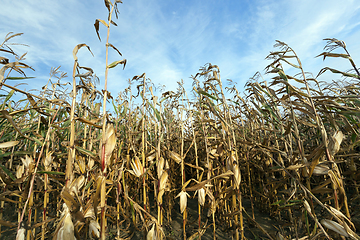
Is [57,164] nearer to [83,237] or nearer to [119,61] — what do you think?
[83,237]

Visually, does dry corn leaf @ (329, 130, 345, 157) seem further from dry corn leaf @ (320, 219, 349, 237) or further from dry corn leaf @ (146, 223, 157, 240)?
dry corn leaf @ (146, 223, 157, 240)

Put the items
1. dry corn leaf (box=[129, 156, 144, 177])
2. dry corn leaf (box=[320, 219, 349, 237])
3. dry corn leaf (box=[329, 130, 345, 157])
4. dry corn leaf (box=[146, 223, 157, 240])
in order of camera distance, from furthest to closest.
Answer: dry corn leaf (box=[129, 156, 144, 177]) → dry corn leaf (box=[146, 223, 157, 240]) → dry corn leaf (box=[329, 130, 345, 157]) → dry corn leaf (box=[320, 219, 349, 237])

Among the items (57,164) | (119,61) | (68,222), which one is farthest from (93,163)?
(119,61)

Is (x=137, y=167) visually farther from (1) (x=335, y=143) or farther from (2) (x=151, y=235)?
(1) (x=335, y=143)

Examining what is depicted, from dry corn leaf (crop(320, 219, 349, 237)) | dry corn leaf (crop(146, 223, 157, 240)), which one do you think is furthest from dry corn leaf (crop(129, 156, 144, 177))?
dry corn leaf (crop(320, 219, 349, 237))

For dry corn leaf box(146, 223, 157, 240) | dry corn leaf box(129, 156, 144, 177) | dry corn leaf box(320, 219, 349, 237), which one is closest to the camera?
dry corn leaf box(320, 219, 349, 237)

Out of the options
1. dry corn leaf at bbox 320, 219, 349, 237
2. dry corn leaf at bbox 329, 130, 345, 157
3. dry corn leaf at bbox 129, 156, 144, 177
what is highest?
dry corn leaf at bbox 329, 130, 345, 157

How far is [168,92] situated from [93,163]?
4.29 feet

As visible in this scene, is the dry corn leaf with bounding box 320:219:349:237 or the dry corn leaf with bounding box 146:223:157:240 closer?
the dry corn leaf with bounding box 320:219:349:237

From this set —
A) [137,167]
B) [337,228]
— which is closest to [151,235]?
[137,167]

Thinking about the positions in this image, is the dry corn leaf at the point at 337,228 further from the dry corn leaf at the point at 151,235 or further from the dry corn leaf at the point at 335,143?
the dry corn leaf at the point at 151,235

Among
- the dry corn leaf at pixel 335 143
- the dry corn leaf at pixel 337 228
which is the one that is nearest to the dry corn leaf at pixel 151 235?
the dry corn leaf at pixel 337 228

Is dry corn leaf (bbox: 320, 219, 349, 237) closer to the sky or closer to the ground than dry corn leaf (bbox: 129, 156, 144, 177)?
closer to the ground

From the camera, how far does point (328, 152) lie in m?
1.23
